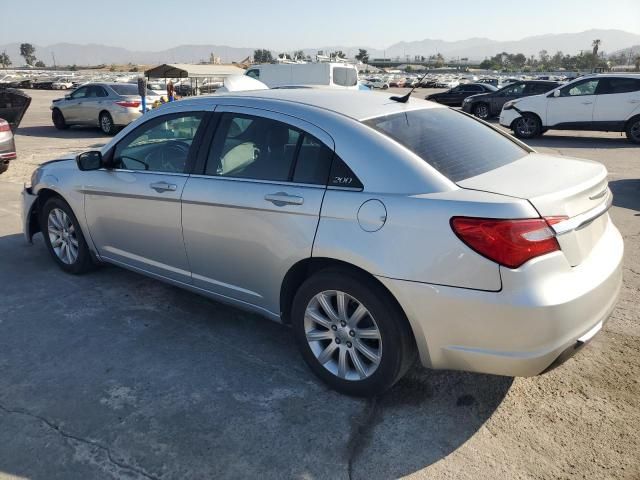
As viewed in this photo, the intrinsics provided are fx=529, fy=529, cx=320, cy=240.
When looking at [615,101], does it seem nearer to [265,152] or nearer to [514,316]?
[265,152]

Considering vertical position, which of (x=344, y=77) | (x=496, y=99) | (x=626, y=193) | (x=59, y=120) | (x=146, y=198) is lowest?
(x=626, y=193)

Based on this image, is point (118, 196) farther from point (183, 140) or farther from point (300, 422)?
point (300, 422)

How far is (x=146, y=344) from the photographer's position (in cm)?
358

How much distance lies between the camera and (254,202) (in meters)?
3.13

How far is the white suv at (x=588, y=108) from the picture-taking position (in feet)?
43.9

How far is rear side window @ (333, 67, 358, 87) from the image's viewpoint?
67.9 feet

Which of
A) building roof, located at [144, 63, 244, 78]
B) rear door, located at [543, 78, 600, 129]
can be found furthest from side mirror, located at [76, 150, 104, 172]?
building roof, located at [144, 63, 244, 78]

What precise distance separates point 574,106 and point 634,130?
1579 millimetres

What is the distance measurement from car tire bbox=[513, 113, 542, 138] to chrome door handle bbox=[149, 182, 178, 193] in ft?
44.3

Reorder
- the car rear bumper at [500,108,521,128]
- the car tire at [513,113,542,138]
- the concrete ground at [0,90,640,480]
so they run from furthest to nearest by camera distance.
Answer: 1. the car rear bumper at [500,108,521,128]
2. the car tire at [513,113,542,138]
3. the concrete ground at [0,90,640,480]

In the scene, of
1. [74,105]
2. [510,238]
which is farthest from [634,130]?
[74,105]

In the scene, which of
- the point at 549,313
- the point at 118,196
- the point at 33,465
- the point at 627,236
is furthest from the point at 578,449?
the point at 627,236

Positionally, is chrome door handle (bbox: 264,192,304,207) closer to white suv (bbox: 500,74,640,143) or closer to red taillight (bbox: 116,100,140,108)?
white suv (bbox: 500,74,640,143)

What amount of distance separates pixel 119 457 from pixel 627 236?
555cm
